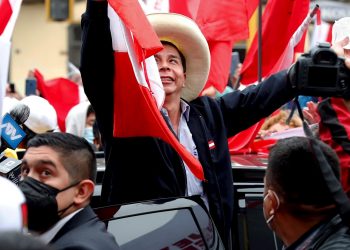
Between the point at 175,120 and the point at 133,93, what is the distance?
470mm

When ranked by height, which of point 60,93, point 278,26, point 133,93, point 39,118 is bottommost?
point 60,93

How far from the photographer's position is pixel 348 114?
3.37m

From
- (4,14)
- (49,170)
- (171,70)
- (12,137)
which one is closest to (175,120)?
(171,70)

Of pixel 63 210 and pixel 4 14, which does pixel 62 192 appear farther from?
pixel 4 14

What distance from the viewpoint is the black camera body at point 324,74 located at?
3.21 m

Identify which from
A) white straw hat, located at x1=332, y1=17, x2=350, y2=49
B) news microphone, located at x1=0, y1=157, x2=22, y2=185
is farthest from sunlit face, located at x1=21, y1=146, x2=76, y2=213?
white straw hat, located at x1=332, y1=17, x2=350, y2=49

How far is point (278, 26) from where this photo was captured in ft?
25.5

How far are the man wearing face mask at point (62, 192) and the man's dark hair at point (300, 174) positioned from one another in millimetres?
673

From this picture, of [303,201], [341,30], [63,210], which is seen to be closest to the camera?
[303,201]

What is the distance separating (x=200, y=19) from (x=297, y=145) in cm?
434

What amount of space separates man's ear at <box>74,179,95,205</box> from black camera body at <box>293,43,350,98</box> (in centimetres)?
96

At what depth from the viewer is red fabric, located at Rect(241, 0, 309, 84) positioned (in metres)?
7.55

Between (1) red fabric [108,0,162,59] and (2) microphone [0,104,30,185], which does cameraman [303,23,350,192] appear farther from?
(2) microphone [0,104,30,185]

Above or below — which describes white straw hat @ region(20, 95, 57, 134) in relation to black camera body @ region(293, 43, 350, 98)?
below
